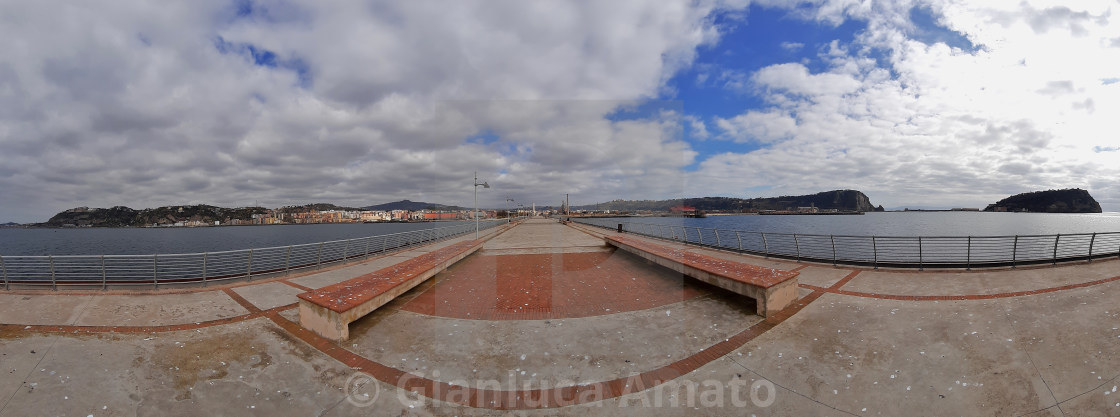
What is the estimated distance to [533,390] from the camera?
4.23m

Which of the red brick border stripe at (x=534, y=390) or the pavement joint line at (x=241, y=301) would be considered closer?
the red brick border stripe at (x=534, y=390)

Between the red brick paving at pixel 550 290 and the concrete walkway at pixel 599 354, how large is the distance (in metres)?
0.09

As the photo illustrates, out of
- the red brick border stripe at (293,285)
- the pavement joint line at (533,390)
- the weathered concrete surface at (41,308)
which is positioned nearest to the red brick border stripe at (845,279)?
the pavement joint line at (533,390)

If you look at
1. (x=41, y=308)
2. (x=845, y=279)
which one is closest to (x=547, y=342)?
(x=845, y=279)

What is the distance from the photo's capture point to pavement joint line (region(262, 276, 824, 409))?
4031 mm

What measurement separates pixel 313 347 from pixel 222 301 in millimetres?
3725

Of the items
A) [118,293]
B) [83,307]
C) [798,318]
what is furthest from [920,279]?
[118,293]

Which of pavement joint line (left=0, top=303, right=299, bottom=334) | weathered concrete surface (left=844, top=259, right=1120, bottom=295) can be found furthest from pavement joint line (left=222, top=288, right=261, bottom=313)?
weathered concrete surface (left=844, top=259, right=1120, bottom=295)

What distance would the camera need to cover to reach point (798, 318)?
5918mm

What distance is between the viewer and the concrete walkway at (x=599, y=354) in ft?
12.8

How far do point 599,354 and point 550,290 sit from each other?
3.43 metres

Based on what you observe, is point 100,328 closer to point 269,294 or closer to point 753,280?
point 269,294

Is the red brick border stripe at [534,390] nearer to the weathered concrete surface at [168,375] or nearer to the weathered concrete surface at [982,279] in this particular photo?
the weathered concrete surface at [168,375]

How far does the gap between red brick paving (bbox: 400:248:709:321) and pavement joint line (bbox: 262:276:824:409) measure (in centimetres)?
183
